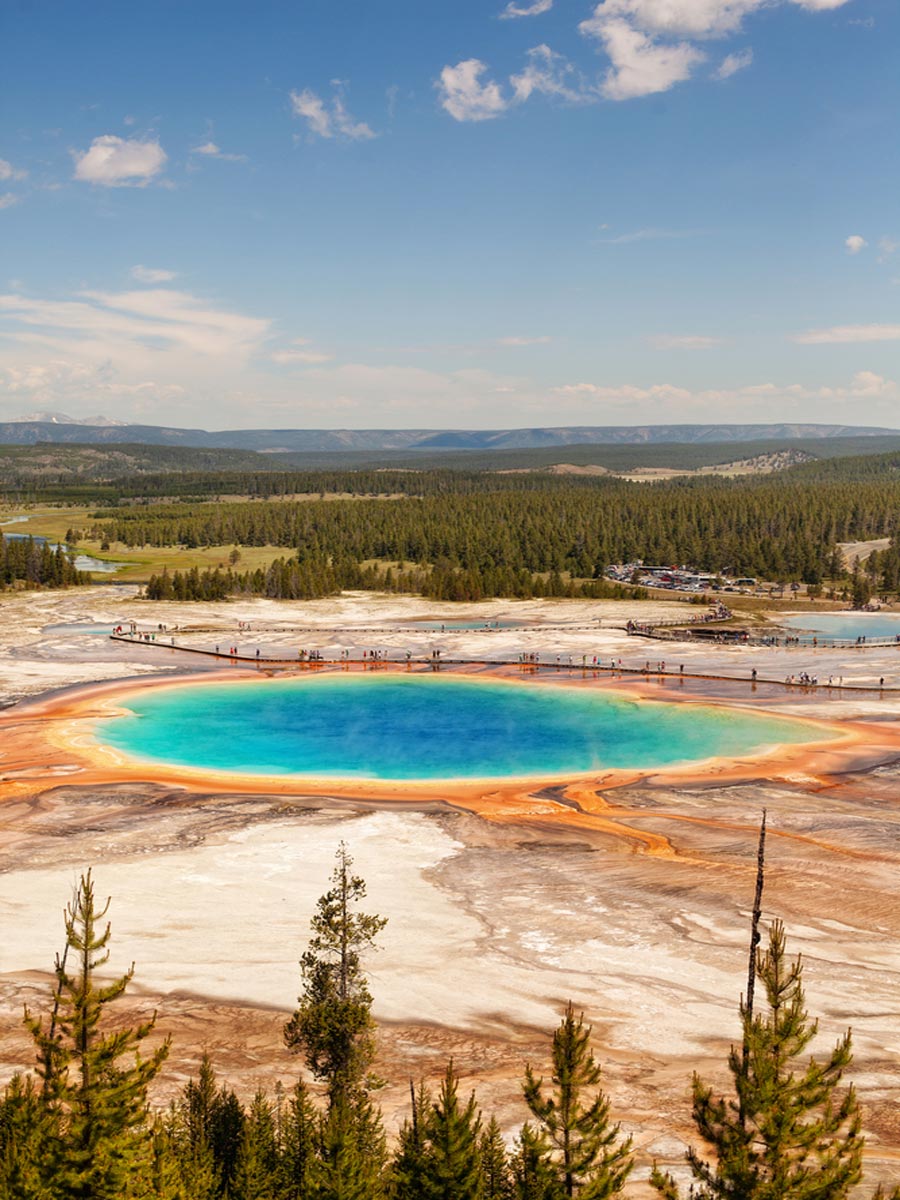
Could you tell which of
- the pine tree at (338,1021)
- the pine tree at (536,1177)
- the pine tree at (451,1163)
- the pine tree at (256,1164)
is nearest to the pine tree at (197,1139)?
the pine tree at (256,1164)

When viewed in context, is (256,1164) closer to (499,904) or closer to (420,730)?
(499,904)

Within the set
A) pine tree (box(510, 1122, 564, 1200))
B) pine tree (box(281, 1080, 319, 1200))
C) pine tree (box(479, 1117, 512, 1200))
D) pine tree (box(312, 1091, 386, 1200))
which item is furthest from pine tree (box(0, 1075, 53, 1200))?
pine tree (box(510, 1122, 564, 1200))

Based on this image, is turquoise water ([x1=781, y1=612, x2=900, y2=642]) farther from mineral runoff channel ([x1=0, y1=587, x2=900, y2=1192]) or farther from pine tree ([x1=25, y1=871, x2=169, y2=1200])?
pine tree ([x1=25, y1=871, x2=169, y2=1200])

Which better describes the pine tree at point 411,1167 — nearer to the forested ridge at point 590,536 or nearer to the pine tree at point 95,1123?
the pine tree at point 95,1123

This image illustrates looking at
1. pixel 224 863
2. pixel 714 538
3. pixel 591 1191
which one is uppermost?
pixel 714 538

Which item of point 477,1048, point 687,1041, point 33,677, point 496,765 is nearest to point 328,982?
point 477,1048

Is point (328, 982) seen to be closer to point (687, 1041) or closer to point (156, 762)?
point (687, 1041)

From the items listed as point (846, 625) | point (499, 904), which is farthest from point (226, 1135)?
point (846, 625)
